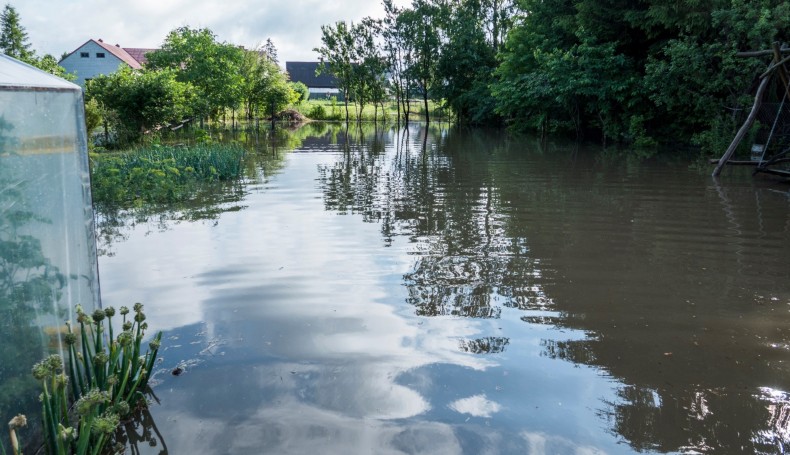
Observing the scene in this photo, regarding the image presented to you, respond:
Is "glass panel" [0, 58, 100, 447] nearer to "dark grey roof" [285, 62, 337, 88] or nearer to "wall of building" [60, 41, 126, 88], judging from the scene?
"wall of building" [60, 41, 126, 88]

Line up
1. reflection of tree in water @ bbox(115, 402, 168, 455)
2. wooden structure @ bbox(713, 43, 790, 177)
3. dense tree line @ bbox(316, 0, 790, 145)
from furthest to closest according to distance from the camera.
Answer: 1. dense tree line @ bbox(316, 0, 790, 145)
2. wooden structure @ bbox(713, 43, 790, 177)
3. reflection of tree in water @ bbox(115, 402, 168, 455)

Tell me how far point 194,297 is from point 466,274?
9.34 ft

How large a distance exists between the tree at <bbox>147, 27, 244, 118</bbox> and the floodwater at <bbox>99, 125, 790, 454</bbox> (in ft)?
69.1

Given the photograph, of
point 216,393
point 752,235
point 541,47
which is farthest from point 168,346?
point 541,47

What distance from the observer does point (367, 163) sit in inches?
750

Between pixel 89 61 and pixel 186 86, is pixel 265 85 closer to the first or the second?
pixel 186 86

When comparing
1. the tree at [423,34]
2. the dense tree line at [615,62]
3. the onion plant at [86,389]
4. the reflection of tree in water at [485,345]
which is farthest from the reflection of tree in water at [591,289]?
the tree at [423,34]

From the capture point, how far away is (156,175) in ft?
39.5

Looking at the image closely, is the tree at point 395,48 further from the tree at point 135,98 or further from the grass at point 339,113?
the tree at point 135,98

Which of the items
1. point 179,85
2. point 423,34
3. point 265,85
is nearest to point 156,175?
point 179,85

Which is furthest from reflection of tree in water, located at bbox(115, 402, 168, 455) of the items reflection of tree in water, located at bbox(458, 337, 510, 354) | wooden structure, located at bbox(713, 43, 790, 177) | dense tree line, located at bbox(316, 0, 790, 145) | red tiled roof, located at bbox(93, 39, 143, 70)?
red tiled roof, located at bbox(93, 39, 143, 70)

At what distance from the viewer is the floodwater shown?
3.63m

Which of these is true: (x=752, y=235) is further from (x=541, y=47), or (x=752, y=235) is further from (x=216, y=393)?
(x=541, y=47)

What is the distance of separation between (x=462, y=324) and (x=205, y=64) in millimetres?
27643
